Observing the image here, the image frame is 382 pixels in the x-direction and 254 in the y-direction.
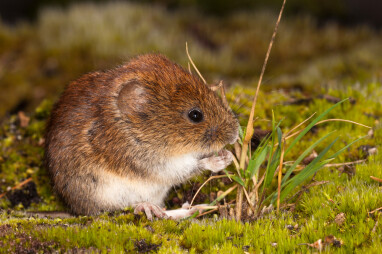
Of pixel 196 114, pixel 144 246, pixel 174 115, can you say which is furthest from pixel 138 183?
pixel 144 246

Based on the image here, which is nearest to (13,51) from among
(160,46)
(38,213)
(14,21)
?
(14,21)

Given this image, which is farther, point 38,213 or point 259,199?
point 38,213

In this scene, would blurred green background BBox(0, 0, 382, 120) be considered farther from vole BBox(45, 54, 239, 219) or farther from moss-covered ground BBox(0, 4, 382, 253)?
vole BBox(45, 54, 239, 219)

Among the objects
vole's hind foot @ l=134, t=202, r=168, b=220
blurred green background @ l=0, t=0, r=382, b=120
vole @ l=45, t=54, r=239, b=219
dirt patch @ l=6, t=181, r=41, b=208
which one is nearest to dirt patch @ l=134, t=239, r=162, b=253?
vole's hind foot @ l=134, t=202, r=168, b=220

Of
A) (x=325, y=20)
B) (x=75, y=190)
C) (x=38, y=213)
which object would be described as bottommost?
(x=38, y=213)

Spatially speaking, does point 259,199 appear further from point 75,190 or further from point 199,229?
point 75,190

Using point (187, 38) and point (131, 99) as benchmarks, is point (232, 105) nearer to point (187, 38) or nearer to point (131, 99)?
point (131, 99)

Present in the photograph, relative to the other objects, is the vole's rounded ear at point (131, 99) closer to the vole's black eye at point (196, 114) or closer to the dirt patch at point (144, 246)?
the vole's black eye at point (196, 114)
